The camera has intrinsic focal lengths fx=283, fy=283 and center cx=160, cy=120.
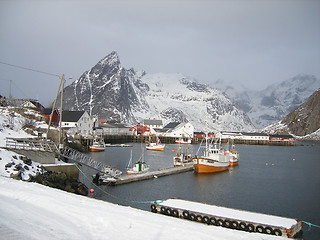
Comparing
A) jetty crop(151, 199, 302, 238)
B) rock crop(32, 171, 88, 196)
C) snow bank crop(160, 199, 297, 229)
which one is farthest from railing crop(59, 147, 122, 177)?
snow bank crop(160, 199, 297, 229)

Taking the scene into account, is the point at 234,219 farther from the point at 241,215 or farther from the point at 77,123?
the point at 77,123

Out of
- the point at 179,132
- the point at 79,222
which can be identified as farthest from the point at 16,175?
the point at 179,132

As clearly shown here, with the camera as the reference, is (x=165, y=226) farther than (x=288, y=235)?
No

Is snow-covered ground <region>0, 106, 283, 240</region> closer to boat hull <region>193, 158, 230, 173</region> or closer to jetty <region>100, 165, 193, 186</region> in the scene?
jetty <region>100, 165, 193, 186</region>

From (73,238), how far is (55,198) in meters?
4.69

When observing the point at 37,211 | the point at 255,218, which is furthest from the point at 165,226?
the point at 255,218

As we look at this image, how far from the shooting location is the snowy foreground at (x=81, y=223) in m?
9.27

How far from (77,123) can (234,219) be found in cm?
7416

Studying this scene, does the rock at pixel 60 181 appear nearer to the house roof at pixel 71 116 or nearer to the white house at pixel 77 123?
the white house at pixel 77 123

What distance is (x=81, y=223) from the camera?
10359mm

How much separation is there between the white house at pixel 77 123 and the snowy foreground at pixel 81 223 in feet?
232

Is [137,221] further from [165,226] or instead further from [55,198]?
[55,198]

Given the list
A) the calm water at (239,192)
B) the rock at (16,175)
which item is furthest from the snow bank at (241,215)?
the rock at (16,175)

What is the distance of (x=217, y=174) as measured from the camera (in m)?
44.3
